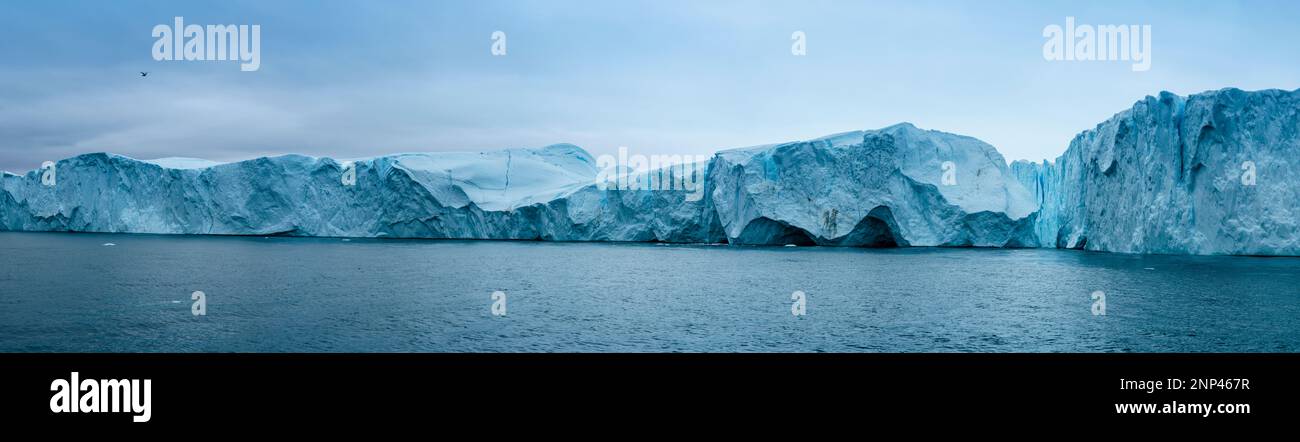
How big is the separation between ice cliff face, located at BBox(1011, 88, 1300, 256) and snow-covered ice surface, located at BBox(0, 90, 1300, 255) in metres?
0.04

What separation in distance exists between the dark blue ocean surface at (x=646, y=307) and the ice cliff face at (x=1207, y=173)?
214cm

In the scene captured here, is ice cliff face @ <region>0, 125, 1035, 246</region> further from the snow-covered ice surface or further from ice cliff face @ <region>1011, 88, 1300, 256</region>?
ice cliff face @ <region>1011, 88, 1300, 256</region>

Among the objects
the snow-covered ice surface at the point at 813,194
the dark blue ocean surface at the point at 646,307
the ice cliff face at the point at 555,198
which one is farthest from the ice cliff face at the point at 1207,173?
the ice cliff face at the point at 555,198

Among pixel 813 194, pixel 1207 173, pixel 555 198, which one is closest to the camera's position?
pixel 1207 173

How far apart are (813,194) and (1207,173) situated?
44.5 ft

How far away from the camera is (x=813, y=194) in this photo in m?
33.7

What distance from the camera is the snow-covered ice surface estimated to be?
24.6 meters

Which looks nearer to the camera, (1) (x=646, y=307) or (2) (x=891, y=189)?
(1) (x=646, y=307)

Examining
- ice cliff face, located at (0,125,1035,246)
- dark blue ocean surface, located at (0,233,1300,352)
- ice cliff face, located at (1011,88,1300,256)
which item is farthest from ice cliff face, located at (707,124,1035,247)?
dark blue ocean surface, located at (0,233,1300,352)

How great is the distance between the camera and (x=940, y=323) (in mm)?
11125
